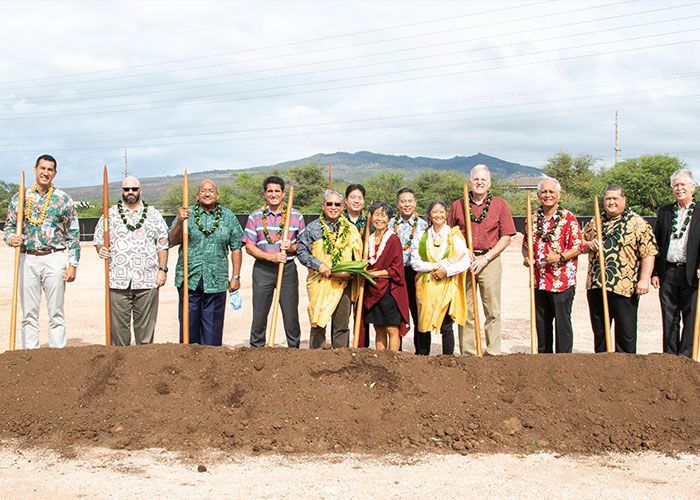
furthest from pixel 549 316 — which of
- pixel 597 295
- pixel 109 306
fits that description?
pixel 109 306

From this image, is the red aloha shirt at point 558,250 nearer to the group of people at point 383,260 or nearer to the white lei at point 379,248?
the group of people at point 383,260

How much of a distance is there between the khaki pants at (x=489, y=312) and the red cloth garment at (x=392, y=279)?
648mm

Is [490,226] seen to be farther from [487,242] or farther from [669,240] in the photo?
[669,240]

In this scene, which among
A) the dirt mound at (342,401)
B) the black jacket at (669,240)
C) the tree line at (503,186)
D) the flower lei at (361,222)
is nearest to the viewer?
the dirt mound at (342,401)

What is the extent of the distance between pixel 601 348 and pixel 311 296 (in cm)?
278

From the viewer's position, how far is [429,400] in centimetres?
495

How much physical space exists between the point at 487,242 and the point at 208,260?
8.61 ft

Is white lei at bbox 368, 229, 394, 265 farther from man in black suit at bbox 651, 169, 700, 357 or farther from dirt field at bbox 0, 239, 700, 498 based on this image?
man in black suit at bbox 651, 169, 700, 357

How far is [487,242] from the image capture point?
6.34 m

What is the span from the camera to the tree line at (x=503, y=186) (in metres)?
36.6

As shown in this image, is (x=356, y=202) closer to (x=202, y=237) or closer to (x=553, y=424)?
(x=202, y=237)

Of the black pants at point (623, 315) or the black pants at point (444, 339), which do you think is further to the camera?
the black pants at point (444, 339)

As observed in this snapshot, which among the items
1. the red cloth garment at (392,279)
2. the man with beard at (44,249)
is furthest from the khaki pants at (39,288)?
the red cloth garment at (392,279)

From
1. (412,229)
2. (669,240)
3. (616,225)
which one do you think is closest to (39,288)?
(412,229)
